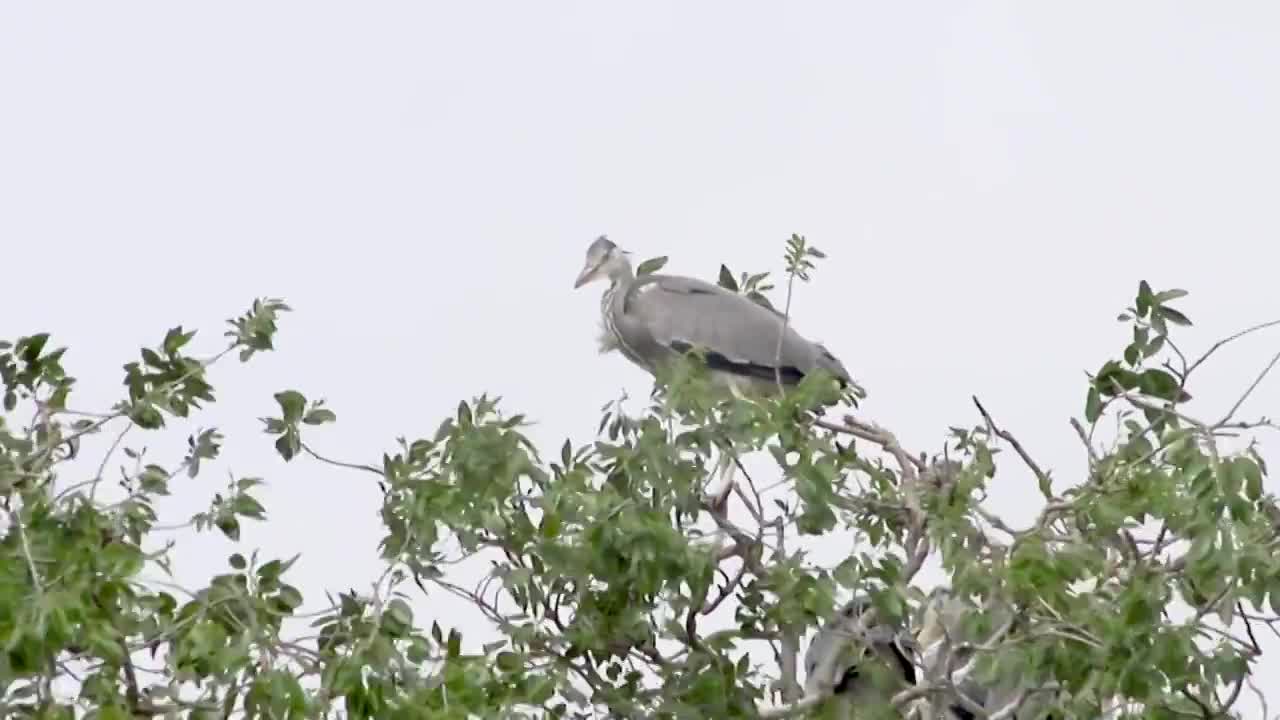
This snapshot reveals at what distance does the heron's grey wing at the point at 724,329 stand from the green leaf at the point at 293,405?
4.04 metres

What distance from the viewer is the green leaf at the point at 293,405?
6.89 metres

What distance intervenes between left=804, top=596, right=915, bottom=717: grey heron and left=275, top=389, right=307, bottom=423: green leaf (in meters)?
1.47

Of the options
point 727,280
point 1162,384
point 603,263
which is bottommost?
point 1162,384

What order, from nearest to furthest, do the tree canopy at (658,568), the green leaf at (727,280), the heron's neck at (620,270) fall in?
the tree canopy at (658,568), the green leaf at (727,280), the heron's neck at (620,270)

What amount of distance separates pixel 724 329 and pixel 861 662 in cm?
447

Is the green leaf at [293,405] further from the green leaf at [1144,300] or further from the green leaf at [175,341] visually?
the green leaf at [1144,300]

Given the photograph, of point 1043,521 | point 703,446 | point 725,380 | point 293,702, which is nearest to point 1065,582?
point 1043,521

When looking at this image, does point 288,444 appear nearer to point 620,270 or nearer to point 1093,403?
point 1093,403

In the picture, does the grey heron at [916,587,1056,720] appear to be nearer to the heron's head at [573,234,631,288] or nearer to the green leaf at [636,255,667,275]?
the green leaf at [636,255,667,275]

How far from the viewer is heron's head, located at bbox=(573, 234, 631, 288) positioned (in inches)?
503

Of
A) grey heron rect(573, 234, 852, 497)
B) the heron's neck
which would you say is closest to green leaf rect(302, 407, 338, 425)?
grey heron rect(573, 234, 852, 497)

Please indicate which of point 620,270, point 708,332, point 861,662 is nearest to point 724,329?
point 708,332

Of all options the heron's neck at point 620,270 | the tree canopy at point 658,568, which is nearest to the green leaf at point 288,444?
the tree canopy at point 658,568

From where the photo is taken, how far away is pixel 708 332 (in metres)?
11.3
